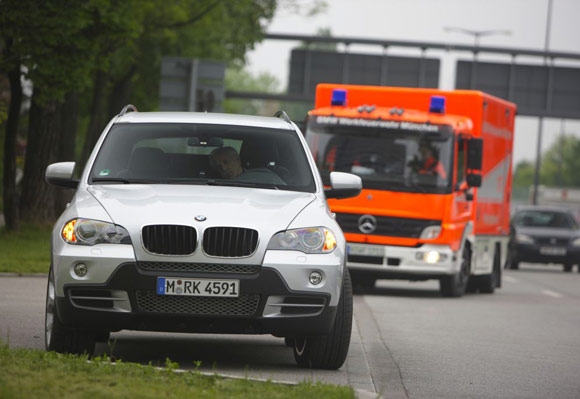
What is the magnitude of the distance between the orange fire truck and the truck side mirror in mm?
14

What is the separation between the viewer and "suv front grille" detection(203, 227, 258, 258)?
9.32 meters

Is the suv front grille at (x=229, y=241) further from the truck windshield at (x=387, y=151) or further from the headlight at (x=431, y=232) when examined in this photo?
the headlight at (x=431, y=232)

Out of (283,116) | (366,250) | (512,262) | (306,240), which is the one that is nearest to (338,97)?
(366,250)

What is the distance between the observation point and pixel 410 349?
12.4 m

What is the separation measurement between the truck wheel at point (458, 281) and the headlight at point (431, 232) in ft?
2.91

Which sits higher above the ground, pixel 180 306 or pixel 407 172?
pixel 407 172

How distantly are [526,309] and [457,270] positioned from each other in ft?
5.57

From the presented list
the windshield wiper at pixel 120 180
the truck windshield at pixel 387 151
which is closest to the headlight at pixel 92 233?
the windshield wiper at pixel 120 180

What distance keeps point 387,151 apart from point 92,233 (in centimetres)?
1134

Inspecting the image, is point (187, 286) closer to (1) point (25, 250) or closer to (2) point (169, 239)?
(2) point (169, 239)

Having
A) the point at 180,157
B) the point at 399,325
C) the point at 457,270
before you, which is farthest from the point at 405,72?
the point at 180,157

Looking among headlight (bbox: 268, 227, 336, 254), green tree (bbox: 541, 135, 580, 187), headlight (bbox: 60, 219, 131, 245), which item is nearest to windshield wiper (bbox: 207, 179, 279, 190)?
headlight (bbox: 268, 227, 336, 254)

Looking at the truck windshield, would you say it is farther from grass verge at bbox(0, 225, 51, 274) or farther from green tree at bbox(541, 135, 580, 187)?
green tree at bbox(541, 135, 580, 187)

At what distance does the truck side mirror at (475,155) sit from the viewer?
20.5m
